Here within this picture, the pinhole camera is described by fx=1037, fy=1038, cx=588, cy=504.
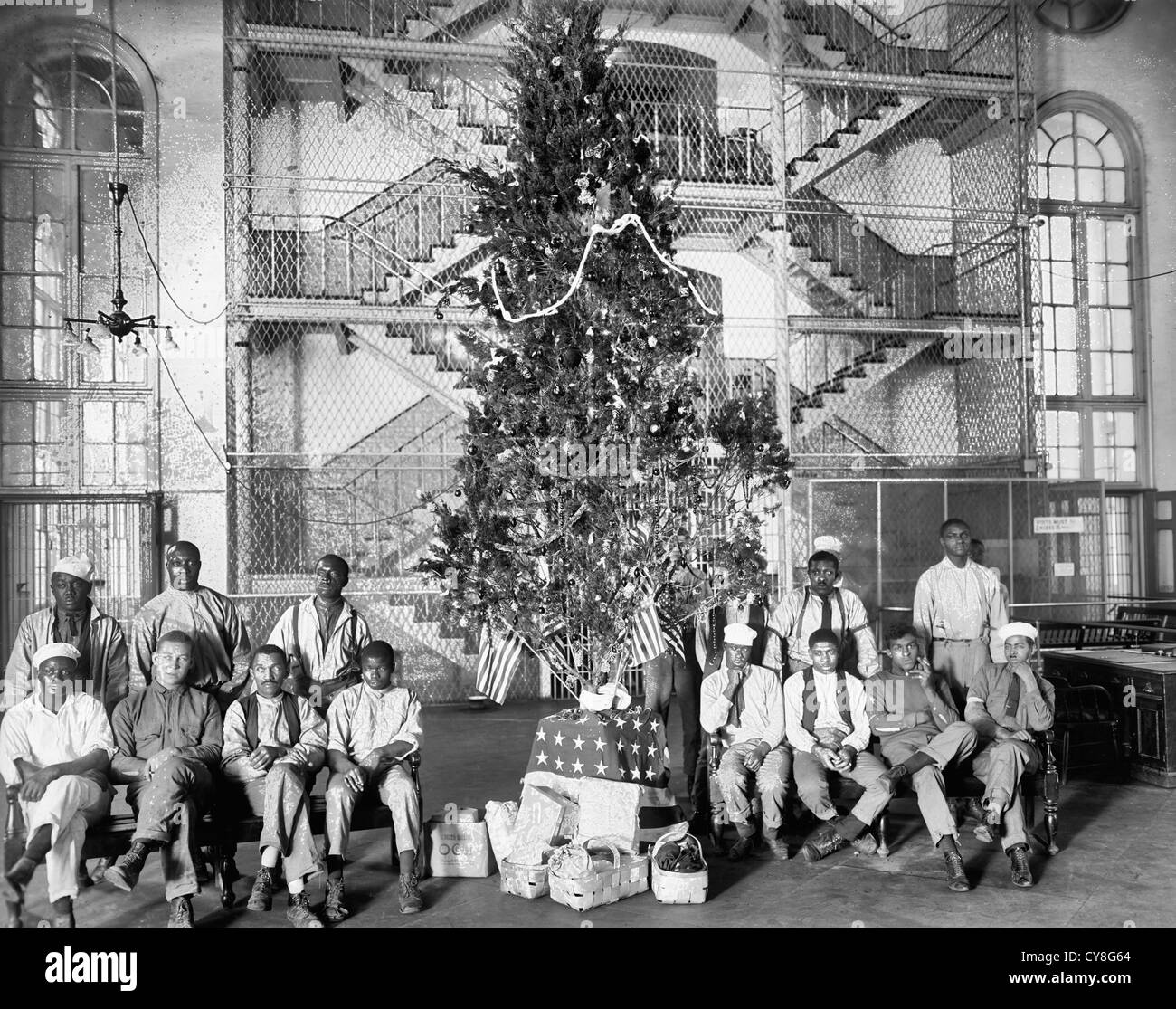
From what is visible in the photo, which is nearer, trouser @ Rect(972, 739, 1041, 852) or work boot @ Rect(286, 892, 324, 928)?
work boot @ Rect(286, 892, 324, 928)

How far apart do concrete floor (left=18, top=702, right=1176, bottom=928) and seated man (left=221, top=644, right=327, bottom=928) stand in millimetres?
186

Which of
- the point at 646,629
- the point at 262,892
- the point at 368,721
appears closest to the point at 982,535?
the point at 646,629

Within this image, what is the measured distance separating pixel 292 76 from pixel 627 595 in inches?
360

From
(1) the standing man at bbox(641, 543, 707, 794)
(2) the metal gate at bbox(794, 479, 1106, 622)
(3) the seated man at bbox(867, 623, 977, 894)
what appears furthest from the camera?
(2) the metal gate at bbox(794, 479, 1106, 622)

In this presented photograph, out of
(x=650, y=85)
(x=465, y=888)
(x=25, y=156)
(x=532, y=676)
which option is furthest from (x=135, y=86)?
(x=465, y=888)

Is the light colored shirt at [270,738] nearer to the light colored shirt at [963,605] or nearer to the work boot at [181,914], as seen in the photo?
the work boot at [181,914]

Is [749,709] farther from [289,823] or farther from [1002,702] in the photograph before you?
[289,823]

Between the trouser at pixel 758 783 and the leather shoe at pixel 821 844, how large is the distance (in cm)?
19

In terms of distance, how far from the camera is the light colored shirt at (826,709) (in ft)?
19.9

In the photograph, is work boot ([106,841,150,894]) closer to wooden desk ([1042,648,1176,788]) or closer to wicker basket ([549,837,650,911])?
wicker basket ([549,837,650,911])

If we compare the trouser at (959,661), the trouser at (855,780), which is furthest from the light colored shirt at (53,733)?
the trouser at (959,661)

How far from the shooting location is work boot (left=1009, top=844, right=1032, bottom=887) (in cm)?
538

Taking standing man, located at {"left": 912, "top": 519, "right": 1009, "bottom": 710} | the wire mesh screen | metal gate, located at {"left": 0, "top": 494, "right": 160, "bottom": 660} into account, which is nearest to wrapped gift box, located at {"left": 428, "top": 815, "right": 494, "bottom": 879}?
standing man, located at {"left": 912, "top": 519, "right": 1009, "bottom": 710}
